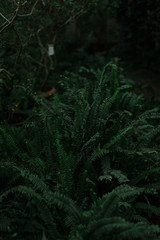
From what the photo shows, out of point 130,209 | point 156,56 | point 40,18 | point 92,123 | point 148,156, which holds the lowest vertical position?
point 130,209

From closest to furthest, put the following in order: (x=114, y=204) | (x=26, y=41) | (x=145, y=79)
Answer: (x=114, y=204)
(x=26, y=41)
(x=145, y=79)

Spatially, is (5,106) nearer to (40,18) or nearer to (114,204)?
(40,18)

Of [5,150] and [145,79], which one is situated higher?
[145,79]

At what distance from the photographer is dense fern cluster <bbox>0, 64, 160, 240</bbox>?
1706mm

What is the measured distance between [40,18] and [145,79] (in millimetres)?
3075

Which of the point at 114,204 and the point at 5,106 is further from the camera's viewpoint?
the point at 5,106

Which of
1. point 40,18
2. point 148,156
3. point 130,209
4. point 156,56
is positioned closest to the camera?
point 130,209

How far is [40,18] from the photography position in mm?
3691

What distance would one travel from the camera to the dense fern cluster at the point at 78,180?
1706 mm

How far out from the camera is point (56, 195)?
1707mm

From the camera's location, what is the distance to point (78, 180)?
224 centimetres

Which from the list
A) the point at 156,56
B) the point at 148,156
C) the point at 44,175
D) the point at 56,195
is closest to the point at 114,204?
the point at 56,195

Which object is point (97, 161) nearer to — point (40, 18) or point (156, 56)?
point (40, 18)

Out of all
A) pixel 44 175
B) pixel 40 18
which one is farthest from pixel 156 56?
pixel 44 175
